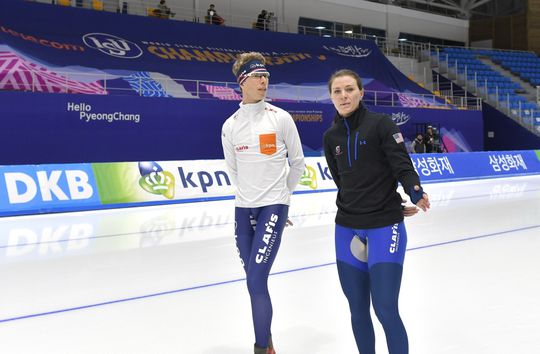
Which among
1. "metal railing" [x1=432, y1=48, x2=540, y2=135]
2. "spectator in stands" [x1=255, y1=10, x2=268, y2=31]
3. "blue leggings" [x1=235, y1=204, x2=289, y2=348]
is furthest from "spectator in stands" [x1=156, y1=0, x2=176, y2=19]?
"blue leggings" [x1=235, y1=204, x2=289, y2=348]

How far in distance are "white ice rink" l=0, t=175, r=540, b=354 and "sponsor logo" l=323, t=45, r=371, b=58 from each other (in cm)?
1474

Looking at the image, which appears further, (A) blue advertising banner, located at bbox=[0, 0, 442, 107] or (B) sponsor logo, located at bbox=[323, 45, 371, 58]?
(B) sponsor logo, located at bbox=[323, 45, 371, 58]

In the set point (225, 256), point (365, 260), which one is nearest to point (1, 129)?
point (225, 256)

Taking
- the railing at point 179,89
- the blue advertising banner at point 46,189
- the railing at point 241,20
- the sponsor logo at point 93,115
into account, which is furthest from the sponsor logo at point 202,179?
the railing at point 241,20

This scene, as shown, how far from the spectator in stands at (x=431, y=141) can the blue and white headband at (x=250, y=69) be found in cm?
1651

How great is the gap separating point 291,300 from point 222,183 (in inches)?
300

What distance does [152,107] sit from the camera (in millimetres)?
14688

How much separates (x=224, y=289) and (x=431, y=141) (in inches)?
611

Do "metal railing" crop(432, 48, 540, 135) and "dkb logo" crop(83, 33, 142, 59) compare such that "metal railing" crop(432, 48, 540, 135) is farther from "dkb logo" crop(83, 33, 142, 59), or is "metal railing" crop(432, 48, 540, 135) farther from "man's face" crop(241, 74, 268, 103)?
"man's face" crop(241, 74, 268, 103)

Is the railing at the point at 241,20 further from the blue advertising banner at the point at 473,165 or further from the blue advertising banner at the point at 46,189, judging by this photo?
the blue advertising banner at the point at 46,189

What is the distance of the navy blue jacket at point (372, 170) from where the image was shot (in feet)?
8.20

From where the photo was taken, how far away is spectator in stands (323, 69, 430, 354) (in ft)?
8.13

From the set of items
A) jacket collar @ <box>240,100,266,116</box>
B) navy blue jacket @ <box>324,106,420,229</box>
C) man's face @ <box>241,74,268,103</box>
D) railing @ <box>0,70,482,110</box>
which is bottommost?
navy blue jacket @ <box>324,106,420,229</box>

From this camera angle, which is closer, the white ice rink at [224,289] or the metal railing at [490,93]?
the white ice rink at [224,289]
